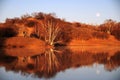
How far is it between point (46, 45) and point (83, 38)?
37.0 ft

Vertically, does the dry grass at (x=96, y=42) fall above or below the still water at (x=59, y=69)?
below

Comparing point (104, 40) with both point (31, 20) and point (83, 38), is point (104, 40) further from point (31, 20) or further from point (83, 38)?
point (31, 20)

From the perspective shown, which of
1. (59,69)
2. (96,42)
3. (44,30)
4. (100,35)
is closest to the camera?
(59,69)

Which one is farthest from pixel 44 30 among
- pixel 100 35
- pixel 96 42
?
pixel 100 35

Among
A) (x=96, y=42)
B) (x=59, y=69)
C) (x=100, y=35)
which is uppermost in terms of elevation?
(x=59, y=69)

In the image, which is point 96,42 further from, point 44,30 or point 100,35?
point 44,30

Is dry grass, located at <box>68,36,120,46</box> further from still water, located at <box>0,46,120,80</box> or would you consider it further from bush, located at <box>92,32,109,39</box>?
still water, located at <box>0,46,120,80</box>

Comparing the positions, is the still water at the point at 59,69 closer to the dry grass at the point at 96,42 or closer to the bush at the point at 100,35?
the dry grass at the point at 96,42

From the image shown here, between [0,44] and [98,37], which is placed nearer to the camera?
[0,44]

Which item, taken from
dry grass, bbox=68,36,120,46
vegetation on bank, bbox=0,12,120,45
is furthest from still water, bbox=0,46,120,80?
dry grass, bbox=68,36,120,46

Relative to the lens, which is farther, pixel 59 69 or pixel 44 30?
pixel 44 30

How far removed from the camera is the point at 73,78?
10.6 m

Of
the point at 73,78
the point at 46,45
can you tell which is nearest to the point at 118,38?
the point at 46,45

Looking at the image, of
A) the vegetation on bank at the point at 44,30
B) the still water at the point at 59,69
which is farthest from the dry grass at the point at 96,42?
the still water at the point at 59,69
